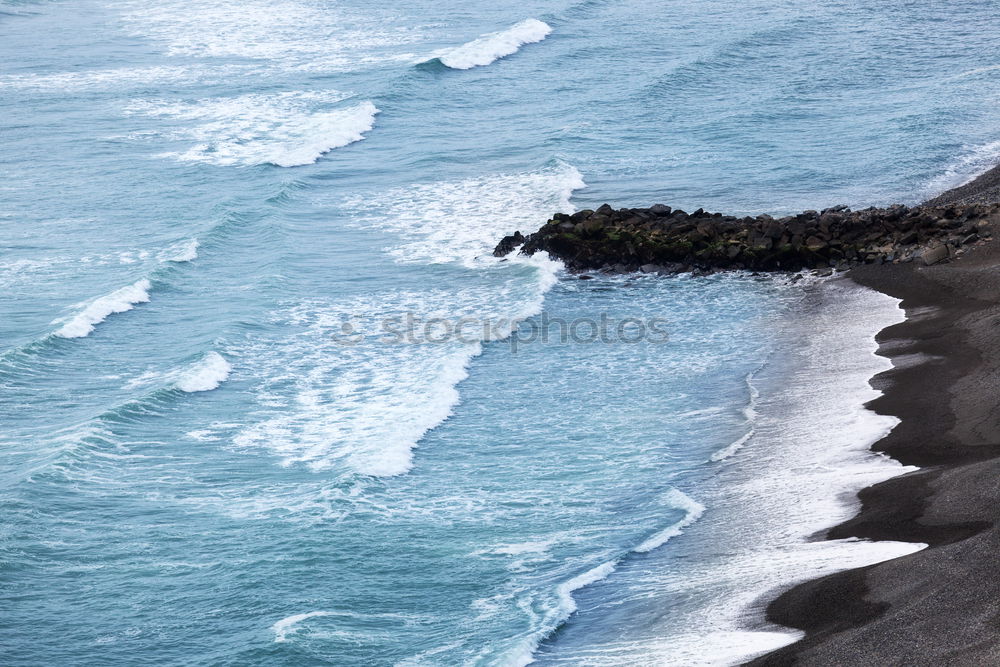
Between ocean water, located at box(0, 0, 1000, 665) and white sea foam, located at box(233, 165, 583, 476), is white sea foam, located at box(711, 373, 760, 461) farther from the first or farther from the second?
white sea foam, located at box(233, 165, 583, 476)

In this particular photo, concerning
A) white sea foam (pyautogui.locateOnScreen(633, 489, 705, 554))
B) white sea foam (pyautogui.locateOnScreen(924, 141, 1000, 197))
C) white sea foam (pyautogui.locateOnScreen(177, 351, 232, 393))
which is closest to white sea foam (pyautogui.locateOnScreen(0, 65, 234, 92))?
white sea foam (pyautogui.locateOnScreen(177, 351, 232, 393))

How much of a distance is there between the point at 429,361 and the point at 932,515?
13.0 metres

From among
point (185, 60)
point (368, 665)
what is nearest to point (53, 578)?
point (368, 665)

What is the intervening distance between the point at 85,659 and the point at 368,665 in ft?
13.3

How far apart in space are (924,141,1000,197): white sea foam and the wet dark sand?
970 cm

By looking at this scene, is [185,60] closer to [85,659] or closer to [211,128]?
[211,128]

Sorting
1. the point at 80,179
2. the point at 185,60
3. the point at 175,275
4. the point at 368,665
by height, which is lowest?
the point at 368,665

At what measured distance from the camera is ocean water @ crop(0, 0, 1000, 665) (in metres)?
17.1

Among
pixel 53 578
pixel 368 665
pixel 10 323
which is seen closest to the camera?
pixel 368 665

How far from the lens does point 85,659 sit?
16.2 meters

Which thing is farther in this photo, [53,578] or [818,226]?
[818,226]

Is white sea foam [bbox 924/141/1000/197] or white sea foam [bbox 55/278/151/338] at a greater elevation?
white sea foam [bbox 924/141/1000/197]

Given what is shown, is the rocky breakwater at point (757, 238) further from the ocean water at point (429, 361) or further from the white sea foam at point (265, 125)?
the white sea foam at point (265, 125)

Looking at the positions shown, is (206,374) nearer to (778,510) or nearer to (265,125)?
(778,510)
